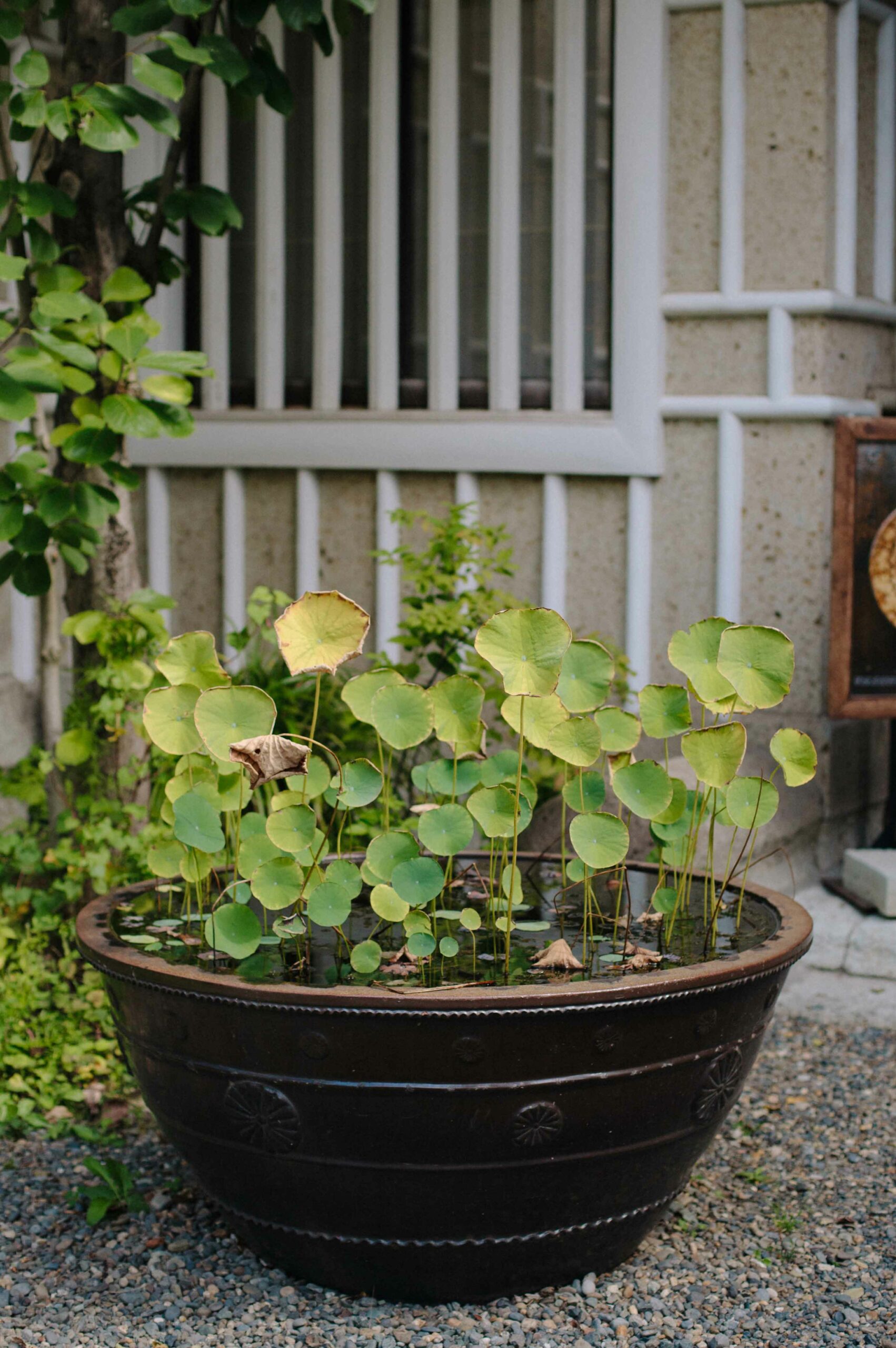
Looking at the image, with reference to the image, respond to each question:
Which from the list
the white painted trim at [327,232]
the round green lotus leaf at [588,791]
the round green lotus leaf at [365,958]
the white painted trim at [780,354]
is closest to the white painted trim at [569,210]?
the white painted trim at [780,354]

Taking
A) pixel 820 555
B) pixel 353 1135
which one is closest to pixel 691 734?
pixel 353 1135

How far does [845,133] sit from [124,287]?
8.32ft

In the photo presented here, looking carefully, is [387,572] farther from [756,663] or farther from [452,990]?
[452,990]

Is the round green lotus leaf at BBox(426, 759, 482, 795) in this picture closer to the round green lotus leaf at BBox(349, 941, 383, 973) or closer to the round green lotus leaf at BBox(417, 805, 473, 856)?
the round green lotus leaf at BBox(417, 805, 473, 856)

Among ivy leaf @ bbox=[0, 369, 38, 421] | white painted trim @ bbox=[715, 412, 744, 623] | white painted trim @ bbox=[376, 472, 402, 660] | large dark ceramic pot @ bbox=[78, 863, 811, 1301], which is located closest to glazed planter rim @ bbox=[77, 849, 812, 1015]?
large dark ceramic pot @ bbox=[78, 863, 811, 1301]

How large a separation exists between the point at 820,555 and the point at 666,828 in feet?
7.68

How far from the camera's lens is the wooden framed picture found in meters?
4.30

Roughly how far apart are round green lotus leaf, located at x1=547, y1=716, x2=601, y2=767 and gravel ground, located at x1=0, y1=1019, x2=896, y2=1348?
0.87 meters

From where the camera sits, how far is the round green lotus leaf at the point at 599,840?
2.30 meters

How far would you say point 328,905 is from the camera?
7.21ft

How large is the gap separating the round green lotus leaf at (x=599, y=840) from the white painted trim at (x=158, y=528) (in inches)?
123

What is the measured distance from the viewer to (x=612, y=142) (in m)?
4.64

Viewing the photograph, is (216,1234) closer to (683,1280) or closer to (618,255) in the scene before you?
(683,1280)

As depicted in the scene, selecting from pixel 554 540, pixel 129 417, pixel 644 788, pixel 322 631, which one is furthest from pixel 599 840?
pixel 554 540
